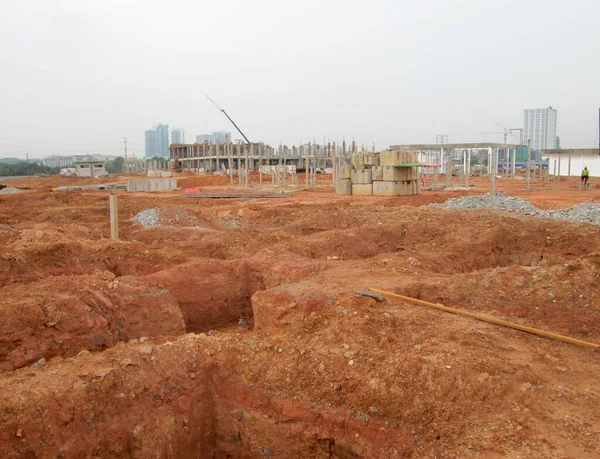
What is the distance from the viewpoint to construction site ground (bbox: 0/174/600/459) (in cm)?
473

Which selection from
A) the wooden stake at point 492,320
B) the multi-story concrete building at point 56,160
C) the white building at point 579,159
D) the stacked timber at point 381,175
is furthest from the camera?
the multi-story concrete building at point 56,160

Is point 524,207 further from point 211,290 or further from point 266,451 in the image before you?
point 266,451

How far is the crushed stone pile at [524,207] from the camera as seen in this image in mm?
14727

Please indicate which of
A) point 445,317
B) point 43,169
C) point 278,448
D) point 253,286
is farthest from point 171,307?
point 43,169

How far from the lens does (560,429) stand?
4.35 meters

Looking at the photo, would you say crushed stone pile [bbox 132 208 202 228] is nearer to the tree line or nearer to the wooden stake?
the wooden stake

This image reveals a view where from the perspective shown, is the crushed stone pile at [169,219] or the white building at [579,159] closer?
the crushed stone pile at [169,219]

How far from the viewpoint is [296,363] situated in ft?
18.8

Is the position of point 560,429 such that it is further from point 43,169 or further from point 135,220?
point 43,169

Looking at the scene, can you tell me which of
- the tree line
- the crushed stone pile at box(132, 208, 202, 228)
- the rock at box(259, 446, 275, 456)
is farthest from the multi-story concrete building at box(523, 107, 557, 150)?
the rock at box(259, 446, 275, 456)

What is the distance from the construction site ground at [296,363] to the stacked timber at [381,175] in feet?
51.5

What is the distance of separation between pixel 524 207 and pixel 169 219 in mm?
12214

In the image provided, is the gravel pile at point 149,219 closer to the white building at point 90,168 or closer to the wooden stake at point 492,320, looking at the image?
the wooden stake at point 492,320

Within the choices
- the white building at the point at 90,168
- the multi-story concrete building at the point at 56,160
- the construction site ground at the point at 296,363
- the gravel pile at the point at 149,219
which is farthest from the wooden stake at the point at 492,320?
the multi-story concrete building at the point at 56,160
